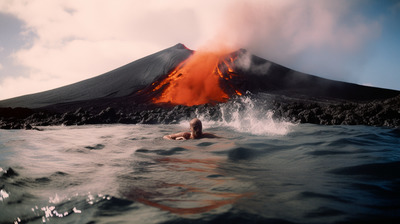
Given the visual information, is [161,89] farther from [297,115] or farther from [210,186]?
[210,186]

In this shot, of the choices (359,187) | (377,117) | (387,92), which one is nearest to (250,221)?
(359,187)

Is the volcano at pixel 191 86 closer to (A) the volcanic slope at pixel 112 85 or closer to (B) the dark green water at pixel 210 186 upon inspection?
(A) the volcanic slope at pixel 112 85

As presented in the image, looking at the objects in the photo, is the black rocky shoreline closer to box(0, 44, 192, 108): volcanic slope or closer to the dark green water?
the dark green water

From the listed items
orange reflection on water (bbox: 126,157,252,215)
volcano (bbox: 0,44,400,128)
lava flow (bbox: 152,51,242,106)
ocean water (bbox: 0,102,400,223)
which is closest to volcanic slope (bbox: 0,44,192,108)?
volcano (bbox: 0,44,400,128)

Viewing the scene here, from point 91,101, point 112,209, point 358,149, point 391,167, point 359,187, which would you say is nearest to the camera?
point 112,209

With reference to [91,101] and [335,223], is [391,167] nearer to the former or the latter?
[335,223]

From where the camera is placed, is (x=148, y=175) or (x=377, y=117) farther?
(x=377, y=117)
